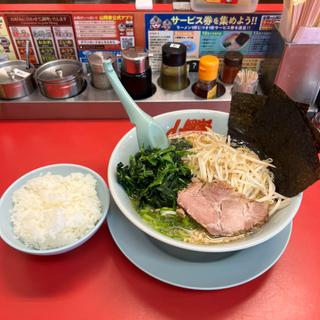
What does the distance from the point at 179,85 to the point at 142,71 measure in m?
0.18

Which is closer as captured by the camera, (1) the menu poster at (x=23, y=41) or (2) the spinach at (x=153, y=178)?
(2) the spinach at (x=153, y=178)

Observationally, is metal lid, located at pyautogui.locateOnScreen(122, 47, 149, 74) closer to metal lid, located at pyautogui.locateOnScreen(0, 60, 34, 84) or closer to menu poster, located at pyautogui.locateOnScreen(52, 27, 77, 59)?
menu poster, located at pyautogui.locateOnScreen(52, 27, 77, 59)

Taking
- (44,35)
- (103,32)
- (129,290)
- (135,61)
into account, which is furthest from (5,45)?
(129,290)

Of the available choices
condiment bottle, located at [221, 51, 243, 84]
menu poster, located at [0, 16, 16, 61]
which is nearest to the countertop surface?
condiment bottle, located at [221, 51, 243, 84]

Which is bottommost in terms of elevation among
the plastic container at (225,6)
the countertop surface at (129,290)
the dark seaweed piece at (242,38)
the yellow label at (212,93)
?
the countertop surface at (129,290)

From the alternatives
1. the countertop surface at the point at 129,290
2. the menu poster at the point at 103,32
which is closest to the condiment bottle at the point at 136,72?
the menu poster at the point at 103,32

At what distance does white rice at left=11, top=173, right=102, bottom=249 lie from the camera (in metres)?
0.84

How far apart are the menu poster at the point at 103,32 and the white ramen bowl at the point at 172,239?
0.52 meters

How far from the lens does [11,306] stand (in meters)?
0.82

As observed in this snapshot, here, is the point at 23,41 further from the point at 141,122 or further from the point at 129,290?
the point at 129,290

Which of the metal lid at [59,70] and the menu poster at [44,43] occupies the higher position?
the menu poster at [44,43]

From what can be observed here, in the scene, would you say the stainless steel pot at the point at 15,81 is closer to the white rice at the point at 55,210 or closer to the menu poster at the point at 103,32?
the menu poster at the point at 103,32

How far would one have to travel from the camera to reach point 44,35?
4.54 feet

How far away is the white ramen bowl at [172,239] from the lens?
29.3 inches
